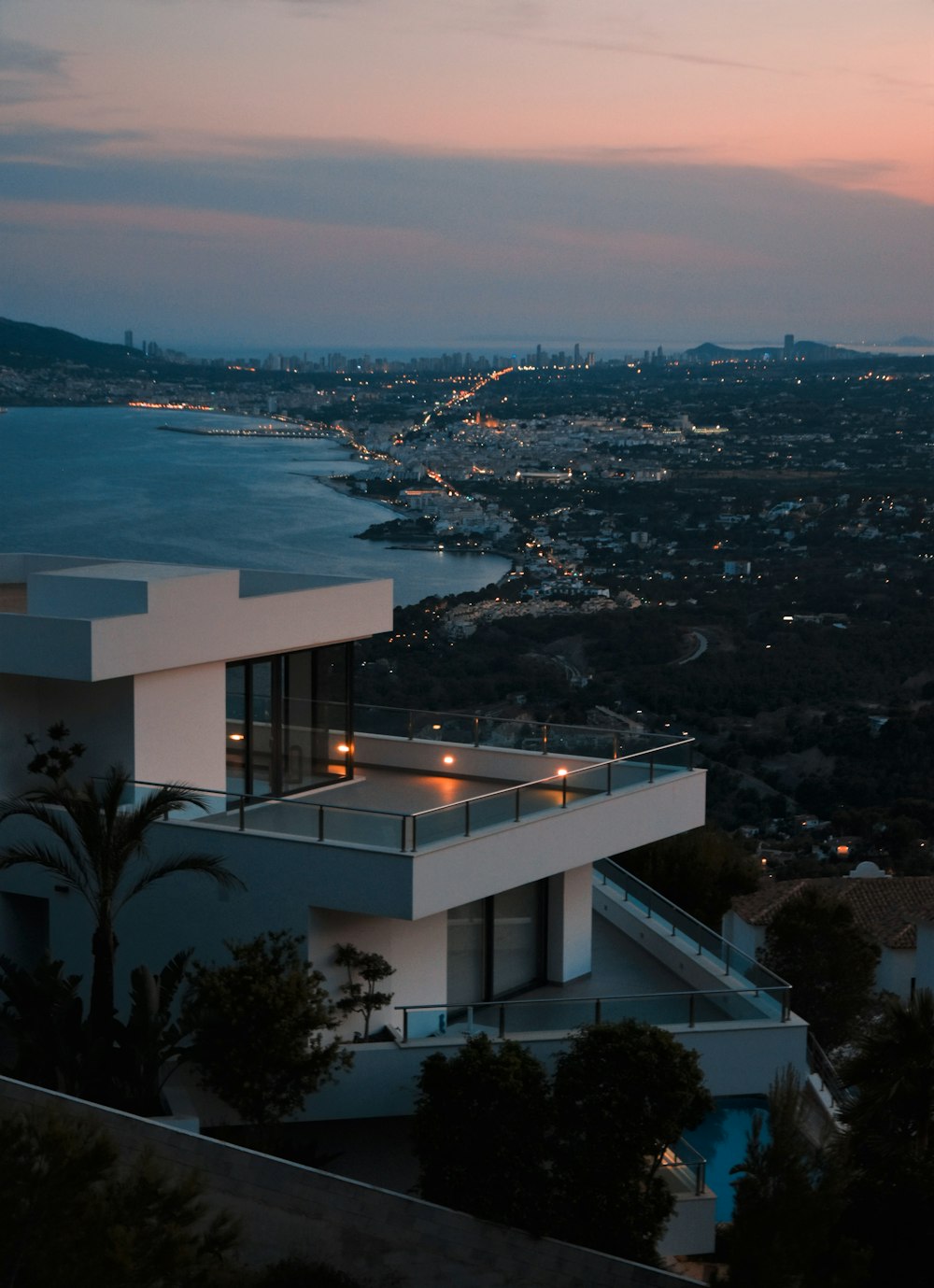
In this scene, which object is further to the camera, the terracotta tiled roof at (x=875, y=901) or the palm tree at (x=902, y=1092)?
the terracotta tiled roof at (x=875, y=901)

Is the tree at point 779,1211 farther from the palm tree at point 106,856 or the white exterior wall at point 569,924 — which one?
the palm tree at point 106,856

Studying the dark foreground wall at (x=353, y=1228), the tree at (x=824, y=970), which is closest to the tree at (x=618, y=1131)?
the dark foreground wall at (x=353, y=1228)

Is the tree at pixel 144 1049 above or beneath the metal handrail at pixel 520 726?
beneath

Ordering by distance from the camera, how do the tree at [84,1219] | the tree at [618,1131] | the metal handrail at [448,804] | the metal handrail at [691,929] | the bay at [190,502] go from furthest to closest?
1. the bay at [190,502]
2. the metal handrail at [691,929]
3. the metal handrail at [448,804]
4. the tree at [618,1131]
5. the tree at [84,1219]

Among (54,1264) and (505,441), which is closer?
(54,1264)

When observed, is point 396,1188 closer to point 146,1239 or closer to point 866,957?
point 146,1239

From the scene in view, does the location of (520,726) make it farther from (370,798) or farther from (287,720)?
(287,720)

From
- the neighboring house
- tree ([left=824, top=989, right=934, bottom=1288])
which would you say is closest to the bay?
the neighboring house

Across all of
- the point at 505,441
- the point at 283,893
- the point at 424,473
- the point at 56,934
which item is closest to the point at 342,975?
the point at 283,893
